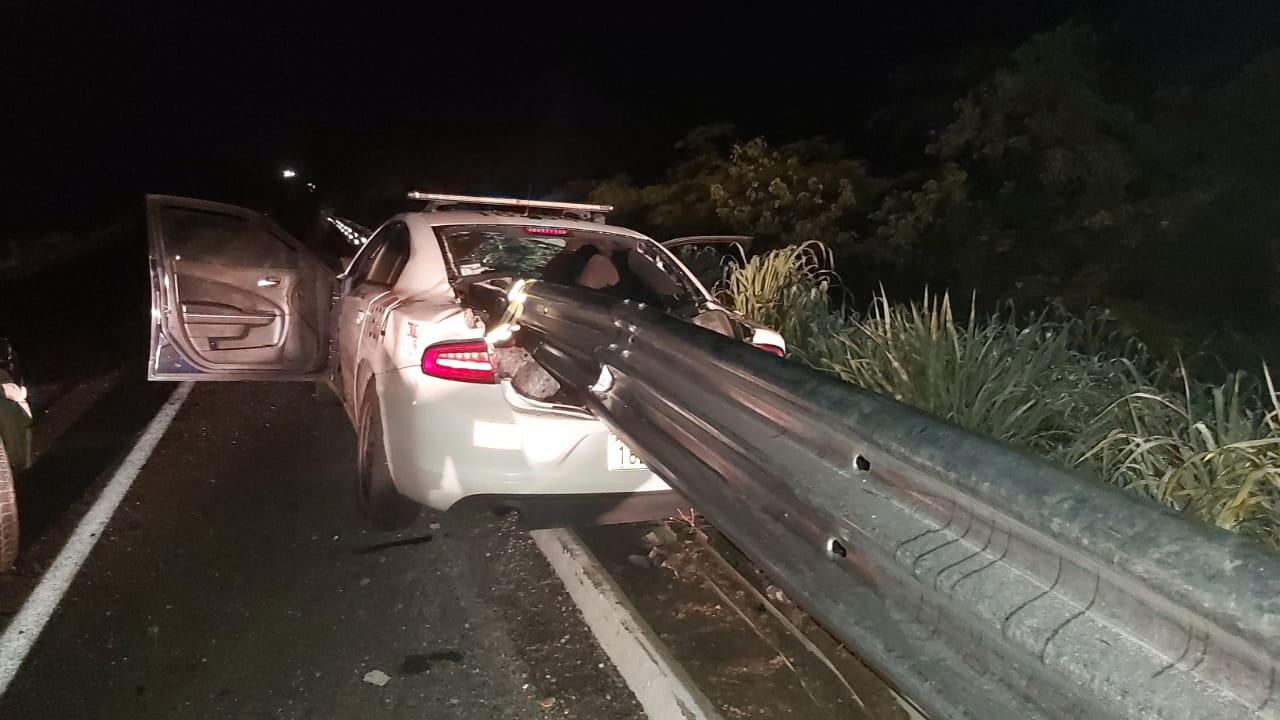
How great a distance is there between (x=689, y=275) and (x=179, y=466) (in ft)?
10.5

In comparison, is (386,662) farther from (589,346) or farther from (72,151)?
(72,151)

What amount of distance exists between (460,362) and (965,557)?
2474 millimetres

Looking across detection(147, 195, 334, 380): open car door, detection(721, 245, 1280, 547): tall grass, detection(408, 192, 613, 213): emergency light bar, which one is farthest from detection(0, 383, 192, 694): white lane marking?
detection(721, 245, 1280, 547): tall grass

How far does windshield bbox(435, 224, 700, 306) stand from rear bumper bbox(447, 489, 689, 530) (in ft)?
4.43

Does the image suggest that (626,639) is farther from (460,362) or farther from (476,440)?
(460,362)

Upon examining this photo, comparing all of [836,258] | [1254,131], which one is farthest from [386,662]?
[836,258]

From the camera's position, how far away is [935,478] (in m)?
1.96

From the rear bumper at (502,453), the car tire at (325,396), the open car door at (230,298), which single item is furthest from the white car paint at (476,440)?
the car tire at (325,396)

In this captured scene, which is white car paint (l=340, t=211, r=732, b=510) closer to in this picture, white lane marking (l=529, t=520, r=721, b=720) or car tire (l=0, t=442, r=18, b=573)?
white lane marking (l=529, t=520, r=721, b=720)

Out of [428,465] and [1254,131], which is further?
[1254,131]

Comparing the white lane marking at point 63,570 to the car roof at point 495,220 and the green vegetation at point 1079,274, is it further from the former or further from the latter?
the green vegetation at point 1079,274

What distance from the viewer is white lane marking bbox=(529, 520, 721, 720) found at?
10.1 feet

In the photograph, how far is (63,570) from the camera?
417 centimetres

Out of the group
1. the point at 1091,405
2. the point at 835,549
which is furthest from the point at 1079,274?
the point at 835,549
